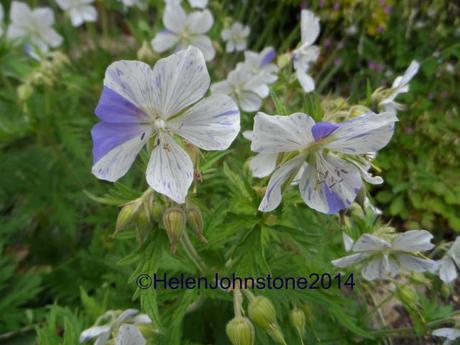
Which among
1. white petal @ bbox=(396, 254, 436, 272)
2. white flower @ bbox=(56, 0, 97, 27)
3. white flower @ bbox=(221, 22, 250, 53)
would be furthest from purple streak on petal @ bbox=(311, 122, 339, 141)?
white flower @ bbox=(56, 0, 97, 27)

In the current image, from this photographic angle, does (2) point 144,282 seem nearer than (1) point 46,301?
Yes

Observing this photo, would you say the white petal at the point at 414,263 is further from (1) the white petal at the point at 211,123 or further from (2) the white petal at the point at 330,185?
(1) the white petal at the point at 211,123

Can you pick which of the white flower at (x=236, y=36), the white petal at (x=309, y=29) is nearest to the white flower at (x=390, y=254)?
the white petal at (x=309, y=29)

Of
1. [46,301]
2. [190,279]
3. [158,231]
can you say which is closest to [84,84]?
[46,301]

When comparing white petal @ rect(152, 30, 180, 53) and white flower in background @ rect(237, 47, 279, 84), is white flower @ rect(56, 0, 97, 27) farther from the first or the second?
white flower in background @ rect(237, 47, 279, 84)

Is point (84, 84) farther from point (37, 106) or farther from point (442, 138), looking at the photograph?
point (442, 138)
